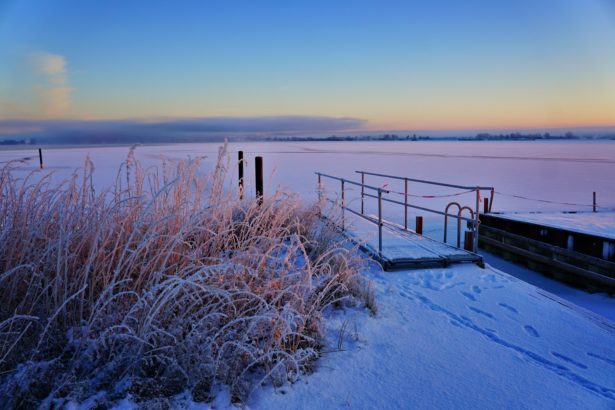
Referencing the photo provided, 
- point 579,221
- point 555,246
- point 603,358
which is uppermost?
point 603,358

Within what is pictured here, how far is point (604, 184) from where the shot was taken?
21.1 metres

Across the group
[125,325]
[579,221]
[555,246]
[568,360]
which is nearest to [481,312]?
[568,360]

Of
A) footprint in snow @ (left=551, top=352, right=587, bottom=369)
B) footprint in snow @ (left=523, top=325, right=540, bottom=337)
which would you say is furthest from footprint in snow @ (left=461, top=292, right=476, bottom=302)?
footprint in snow @ (left=551, top=352, right=587, bottom=369)

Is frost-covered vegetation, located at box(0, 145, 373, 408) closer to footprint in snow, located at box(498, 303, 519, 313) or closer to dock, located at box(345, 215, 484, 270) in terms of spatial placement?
footprint in snow, located at box(498, 303, 519, 313)

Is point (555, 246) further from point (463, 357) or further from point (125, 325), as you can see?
point (125, 325)

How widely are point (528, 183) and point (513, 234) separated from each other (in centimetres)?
1468

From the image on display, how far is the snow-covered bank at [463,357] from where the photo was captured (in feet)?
8.13

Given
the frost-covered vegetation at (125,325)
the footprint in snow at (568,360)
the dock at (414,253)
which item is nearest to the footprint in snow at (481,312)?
the footprint in snow at (568,360)

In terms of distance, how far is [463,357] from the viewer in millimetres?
2992

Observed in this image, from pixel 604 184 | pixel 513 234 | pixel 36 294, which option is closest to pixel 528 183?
pixel 604 184

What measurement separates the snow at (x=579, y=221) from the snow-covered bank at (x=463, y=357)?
4.64m

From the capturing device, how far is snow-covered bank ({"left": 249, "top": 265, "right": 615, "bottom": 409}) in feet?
8.13

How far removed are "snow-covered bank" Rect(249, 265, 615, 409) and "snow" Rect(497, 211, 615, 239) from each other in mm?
4640

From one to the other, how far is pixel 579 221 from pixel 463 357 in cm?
796
